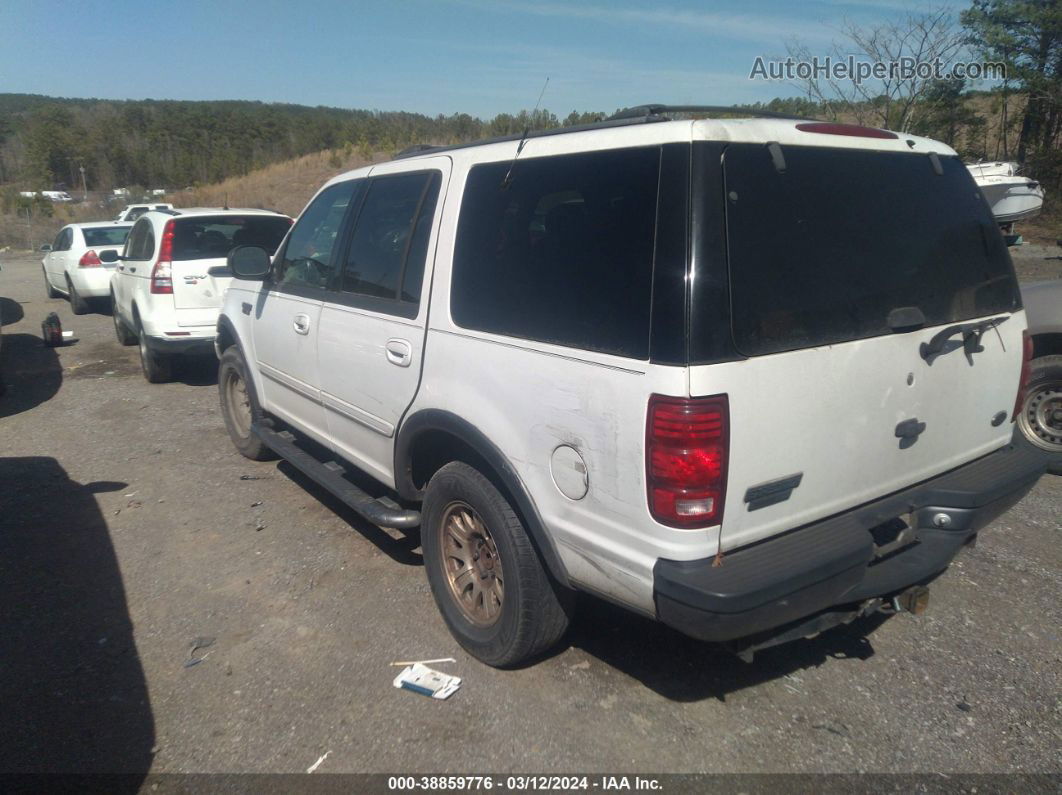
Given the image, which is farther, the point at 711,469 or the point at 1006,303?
the point at 1006,303

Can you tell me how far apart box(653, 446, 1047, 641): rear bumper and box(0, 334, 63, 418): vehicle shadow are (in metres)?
7.66

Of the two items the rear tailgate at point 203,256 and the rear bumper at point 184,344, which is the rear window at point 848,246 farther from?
the rear bumper at point 184,344

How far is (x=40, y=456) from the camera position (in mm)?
6301

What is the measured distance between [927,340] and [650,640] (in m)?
1.74

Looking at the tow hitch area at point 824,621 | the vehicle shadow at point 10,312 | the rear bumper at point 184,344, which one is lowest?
the vehicle shadow at point 10,312

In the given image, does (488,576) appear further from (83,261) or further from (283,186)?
(283,186)

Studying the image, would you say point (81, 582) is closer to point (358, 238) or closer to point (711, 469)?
point (358, 238)

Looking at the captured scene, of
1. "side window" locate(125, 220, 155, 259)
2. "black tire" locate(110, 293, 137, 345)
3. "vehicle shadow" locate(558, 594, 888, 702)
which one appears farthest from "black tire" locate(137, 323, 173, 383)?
"vehicle shadow" locate(558, 594, 888, 702)

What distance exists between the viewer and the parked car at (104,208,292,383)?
26.6 ft

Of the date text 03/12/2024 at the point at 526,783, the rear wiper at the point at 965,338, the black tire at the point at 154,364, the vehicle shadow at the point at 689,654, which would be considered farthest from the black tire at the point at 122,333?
the rear wiper at the point at 965,338

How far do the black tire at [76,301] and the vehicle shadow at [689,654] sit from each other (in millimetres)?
13683

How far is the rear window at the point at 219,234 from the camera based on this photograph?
8219 millimetres

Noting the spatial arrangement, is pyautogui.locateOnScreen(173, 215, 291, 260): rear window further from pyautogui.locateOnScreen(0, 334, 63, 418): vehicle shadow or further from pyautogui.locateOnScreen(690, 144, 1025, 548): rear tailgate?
pyautogui.locateOnScreen(690, 144, 1025, 548): rear tailgate

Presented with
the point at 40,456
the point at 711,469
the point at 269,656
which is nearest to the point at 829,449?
the point at 711,469
